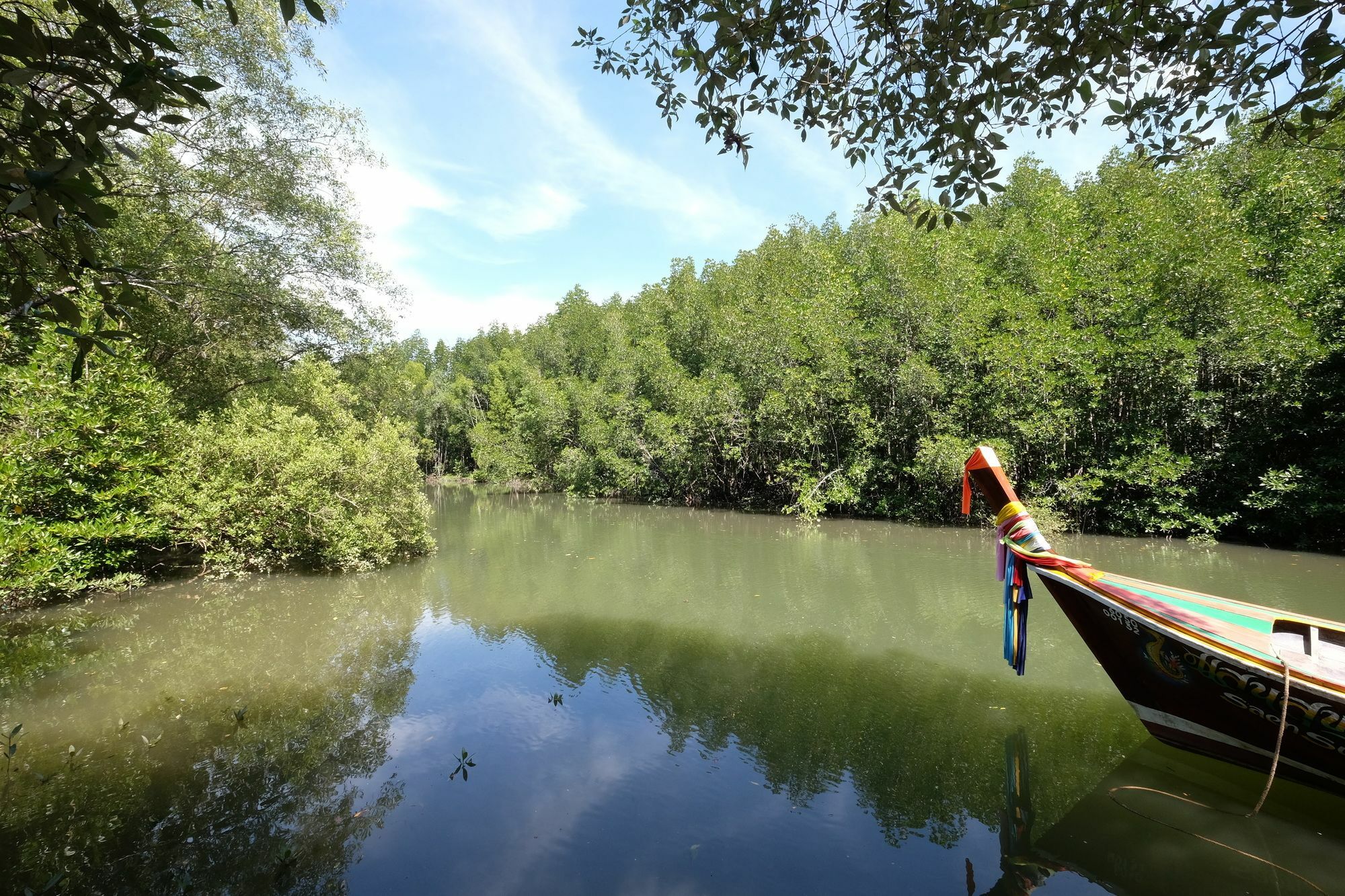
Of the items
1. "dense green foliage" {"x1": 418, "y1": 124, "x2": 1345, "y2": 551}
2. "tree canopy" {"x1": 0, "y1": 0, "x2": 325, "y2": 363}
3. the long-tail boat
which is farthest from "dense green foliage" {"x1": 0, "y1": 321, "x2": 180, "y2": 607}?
"dense green foliage" {"x1": 418, "y1": 124, "x2": 1345, "y2": 551}

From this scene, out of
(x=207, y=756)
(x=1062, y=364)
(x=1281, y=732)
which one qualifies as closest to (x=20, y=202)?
(x=207, y=756)

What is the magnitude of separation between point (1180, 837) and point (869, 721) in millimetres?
2067

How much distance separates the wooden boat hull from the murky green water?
28 cm

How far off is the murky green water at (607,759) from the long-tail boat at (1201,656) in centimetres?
35

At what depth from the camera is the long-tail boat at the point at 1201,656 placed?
3473 millimetres

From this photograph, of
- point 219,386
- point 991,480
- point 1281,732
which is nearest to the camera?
point 1281,732

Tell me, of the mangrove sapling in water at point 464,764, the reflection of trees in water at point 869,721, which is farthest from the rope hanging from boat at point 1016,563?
the mangrove sapling in water at point 464,764

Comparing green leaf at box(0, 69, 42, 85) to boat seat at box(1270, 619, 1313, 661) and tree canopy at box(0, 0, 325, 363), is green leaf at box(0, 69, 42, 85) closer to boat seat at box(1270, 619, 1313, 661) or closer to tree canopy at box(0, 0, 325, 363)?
tree canopy at box(0, 0, 325, 363)

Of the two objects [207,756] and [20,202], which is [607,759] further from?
[20,202]

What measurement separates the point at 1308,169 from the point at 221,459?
2257cm

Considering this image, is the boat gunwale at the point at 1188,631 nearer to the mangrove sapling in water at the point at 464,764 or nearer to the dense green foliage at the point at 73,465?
the mangrove sapling in water at the point at 464,764

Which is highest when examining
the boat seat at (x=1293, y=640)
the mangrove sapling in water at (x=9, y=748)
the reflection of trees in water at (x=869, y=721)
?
the boat seat at (x=1293, y=640)

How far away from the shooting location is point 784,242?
29.7 meters

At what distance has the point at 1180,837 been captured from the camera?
3.56 meters
